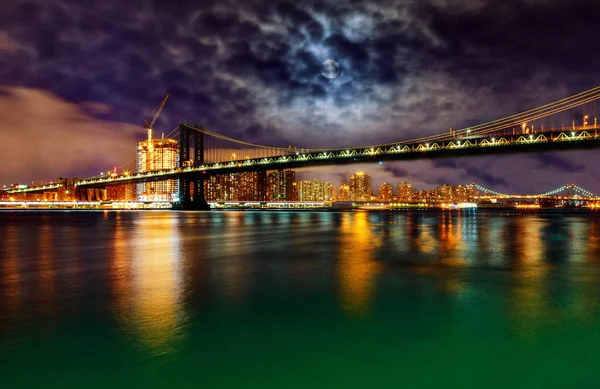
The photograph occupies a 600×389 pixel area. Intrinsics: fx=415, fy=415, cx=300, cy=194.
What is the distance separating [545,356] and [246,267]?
941 centimetres

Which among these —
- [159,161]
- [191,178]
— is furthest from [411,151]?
[159,161]

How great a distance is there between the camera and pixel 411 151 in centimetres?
6312

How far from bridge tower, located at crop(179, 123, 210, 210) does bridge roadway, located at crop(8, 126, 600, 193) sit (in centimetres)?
272

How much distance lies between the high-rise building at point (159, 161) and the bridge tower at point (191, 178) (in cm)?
4503

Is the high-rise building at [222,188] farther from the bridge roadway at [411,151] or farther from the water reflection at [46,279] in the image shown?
the water reflection at [46,279]

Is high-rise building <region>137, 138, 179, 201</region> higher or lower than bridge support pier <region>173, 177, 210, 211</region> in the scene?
higher

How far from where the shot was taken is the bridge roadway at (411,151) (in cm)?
5178

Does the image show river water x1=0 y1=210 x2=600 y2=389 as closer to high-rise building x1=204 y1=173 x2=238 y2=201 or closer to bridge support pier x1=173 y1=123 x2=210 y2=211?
bridge support pier x1=173 y1=123 x2=210 y2=211

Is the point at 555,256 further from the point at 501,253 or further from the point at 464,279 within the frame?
the point at 464,279

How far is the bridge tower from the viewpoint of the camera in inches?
3201

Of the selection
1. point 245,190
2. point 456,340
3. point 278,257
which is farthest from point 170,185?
point 456,340

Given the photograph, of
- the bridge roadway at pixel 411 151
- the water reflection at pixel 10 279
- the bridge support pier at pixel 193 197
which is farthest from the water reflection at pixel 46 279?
the bridge support pier at pixel 193 197

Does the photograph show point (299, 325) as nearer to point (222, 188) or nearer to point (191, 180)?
point (191, 180)

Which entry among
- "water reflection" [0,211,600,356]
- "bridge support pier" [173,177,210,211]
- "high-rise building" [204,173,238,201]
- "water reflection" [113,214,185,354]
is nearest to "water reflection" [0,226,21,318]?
"water reflection" [0,211,600,356]
